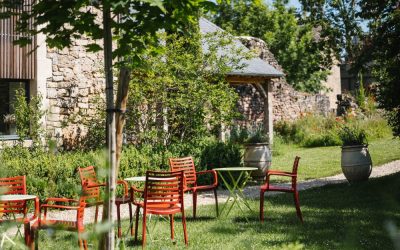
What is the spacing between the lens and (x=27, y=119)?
10.1m

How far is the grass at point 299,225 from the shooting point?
18.8 ft

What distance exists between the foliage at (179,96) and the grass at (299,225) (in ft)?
9.20

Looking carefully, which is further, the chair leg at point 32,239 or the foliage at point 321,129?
the foliage at point 321,129

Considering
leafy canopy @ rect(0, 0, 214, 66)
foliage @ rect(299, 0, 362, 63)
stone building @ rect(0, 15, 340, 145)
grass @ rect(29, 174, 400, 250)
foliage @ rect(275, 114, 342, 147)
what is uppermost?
foliage @ rect(299, 0, 362, 63)

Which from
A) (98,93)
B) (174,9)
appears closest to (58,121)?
(98,93)

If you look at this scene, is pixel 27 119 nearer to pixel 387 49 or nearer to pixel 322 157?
pixel 387 49

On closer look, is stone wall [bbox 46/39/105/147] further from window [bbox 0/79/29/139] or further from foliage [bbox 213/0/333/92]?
foliage [bbox 213/0/333/92]

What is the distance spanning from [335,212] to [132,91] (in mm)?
5053

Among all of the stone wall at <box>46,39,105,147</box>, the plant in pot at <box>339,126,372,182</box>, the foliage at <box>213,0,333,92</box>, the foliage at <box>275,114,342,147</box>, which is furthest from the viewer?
the foliage at <box>213,0,333,92</box>

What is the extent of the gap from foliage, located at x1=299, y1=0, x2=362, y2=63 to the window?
7232 mm

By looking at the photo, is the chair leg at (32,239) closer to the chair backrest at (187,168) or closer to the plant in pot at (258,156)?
→ the chair backrest at (187,168)

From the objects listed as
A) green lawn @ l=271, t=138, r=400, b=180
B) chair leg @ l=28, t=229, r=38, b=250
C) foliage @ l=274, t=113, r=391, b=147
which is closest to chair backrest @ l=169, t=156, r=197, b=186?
chair leg @ l=28, t=229, r=38, b=250

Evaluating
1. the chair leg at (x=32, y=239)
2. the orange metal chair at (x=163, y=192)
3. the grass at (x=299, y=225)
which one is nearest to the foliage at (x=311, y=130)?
the grass at (x=299, y=225)

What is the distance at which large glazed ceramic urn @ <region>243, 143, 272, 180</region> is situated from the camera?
1188 centimetres
